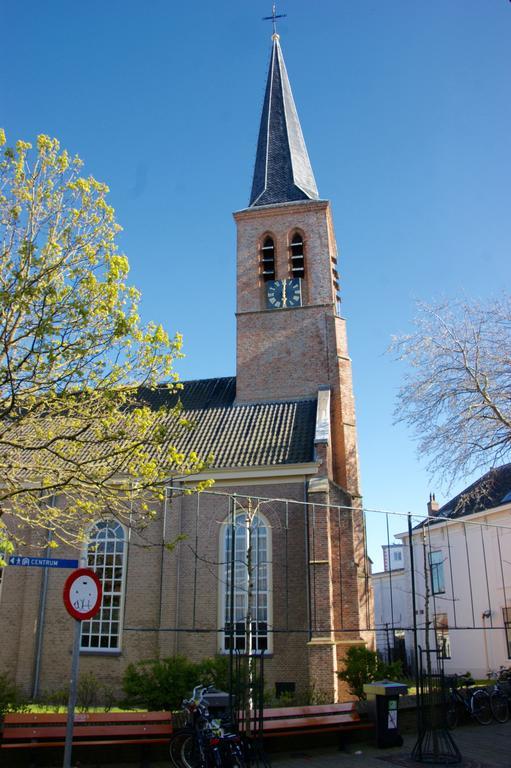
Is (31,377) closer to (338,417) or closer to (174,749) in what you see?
(174,749)

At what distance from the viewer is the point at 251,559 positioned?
15.8m

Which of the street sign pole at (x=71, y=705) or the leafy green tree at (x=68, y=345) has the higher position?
the leafy green tree at (x=68, y=345)

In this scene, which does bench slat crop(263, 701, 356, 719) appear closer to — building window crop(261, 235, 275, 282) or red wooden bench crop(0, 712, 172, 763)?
red wooden bench crop(0, 712, 172, 763)

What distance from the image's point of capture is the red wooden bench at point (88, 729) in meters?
9.36

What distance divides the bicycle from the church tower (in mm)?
8379

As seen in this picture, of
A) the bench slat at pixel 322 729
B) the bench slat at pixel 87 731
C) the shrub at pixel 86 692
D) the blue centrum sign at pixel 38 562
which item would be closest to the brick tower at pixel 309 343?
the bench slat at pixel 322 729

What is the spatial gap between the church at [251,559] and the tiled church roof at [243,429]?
62mm

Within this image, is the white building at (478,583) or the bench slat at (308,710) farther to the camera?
the white building at (478,583)

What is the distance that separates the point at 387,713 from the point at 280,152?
24.3 m

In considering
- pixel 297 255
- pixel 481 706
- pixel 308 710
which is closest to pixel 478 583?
pixel 481 706

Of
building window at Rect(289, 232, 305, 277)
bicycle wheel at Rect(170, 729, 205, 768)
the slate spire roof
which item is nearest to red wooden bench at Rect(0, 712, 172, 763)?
bicycle wheel at Rect(170, 729, 205, 768)

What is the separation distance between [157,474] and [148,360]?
178 cm

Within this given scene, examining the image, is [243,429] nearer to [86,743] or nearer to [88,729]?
[88,729]

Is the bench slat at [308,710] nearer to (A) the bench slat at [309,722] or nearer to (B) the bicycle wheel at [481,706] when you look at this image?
(A) the bench slat at [309,722]
